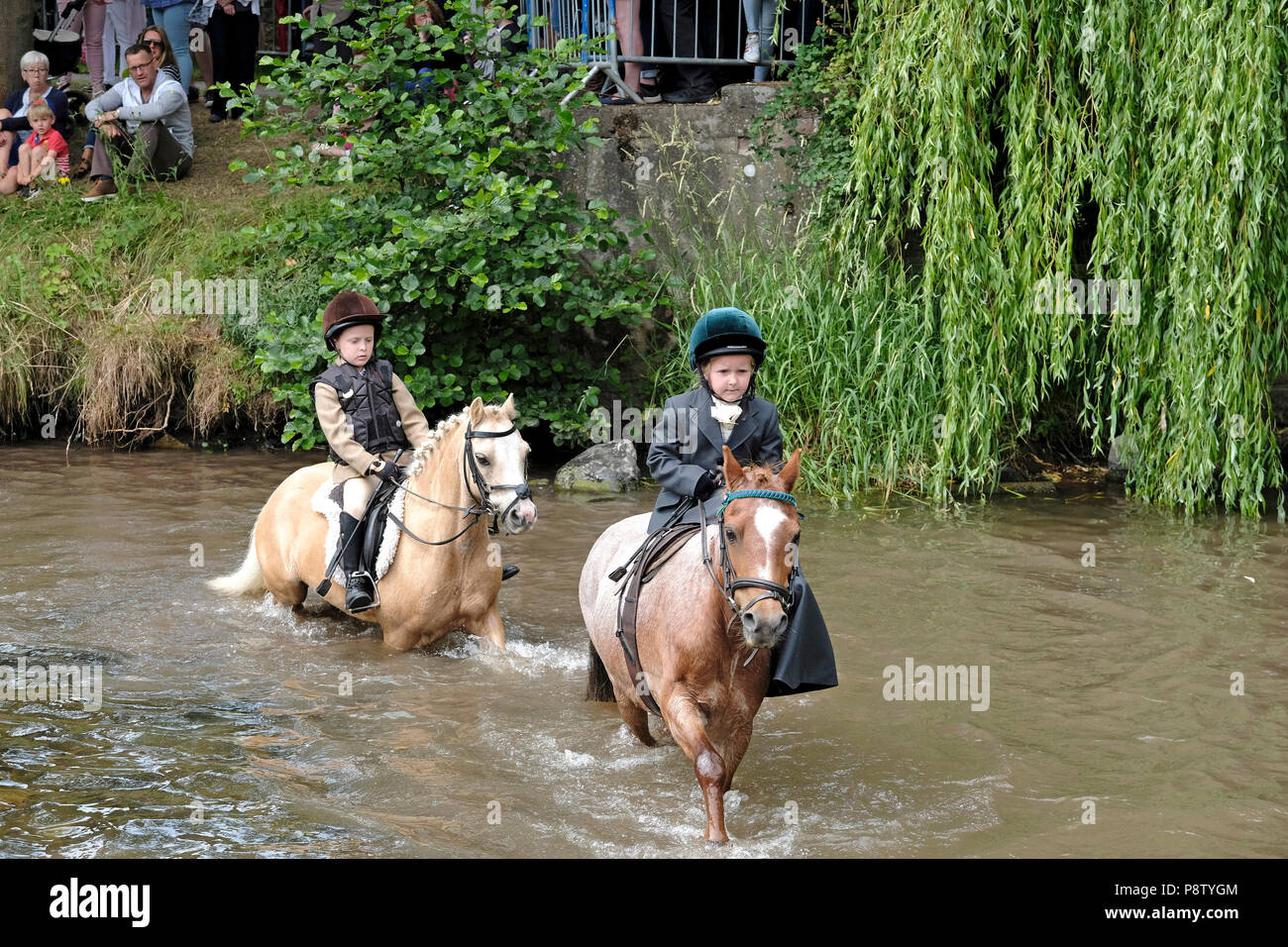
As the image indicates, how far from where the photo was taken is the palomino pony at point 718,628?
4.41 metres

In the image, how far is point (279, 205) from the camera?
1409cm

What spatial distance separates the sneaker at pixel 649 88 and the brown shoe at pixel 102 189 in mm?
6139

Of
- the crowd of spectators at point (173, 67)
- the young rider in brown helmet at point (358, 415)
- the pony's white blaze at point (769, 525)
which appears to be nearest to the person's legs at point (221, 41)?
the crowd of spectators at point (173, 67)

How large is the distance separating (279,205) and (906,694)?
10.1 metres

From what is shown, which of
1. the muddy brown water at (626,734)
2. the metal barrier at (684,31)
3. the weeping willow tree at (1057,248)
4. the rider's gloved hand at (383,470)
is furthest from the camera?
the metal barrier at (684,31)

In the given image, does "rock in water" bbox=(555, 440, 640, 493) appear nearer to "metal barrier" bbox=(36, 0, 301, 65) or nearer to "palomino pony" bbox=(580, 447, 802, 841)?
"palomino pony" bbox=(580, 447, 802, 841)

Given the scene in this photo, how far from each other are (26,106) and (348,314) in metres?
9.81

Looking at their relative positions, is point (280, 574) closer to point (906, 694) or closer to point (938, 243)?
point (906, 694)

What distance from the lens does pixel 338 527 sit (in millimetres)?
7668

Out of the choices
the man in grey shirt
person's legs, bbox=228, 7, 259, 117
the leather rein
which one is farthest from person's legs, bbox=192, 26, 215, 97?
the leather rein

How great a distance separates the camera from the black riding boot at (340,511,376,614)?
738 centimetres

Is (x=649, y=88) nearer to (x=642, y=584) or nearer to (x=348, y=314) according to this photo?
(x=348, y=314)

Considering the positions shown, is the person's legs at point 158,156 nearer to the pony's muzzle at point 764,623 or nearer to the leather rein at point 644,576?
the leather rein at point 644,576
